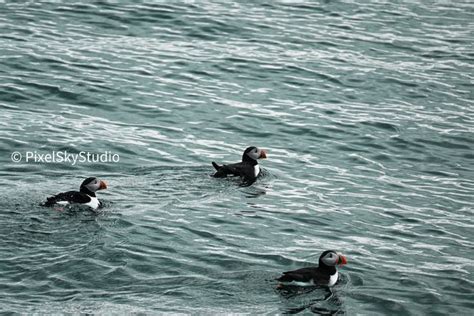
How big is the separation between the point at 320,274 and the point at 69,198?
4.94m

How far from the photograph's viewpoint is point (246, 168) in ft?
66.7

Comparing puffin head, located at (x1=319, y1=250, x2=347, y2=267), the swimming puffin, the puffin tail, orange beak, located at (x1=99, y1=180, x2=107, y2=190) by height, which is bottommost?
the swimming puffin

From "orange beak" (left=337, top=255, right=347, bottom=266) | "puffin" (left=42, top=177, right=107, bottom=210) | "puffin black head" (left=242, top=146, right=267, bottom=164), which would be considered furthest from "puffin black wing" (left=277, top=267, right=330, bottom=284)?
"puffin black head" (left=242, top=146, right=267, bottom=164)

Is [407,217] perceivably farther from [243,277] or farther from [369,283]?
[243,277]

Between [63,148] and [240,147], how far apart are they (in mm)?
4344

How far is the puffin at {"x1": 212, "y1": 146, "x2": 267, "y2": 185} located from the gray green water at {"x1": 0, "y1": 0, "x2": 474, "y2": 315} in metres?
0.30

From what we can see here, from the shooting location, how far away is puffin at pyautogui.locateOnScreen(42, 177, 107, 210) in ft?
55.4

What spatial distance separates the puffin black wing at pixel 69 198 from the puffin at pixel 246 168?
3.61 meters

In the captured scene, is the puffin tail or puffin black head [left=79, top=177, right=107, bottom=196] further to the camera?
the puffin tail

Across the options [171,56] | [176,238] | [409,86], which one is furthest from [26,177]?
[409,86]

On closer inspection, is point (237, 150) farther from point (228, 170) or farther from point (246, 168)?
point (228, 170)

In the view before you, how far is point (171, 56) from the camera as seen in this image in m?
29.6

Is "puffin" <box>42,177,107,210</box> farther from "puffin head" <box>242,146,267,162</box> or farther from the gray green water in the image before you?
"puffin head" <box>242,146,267,162</box>

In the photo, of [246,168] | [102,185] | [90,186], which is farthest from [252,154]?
[90,186]
